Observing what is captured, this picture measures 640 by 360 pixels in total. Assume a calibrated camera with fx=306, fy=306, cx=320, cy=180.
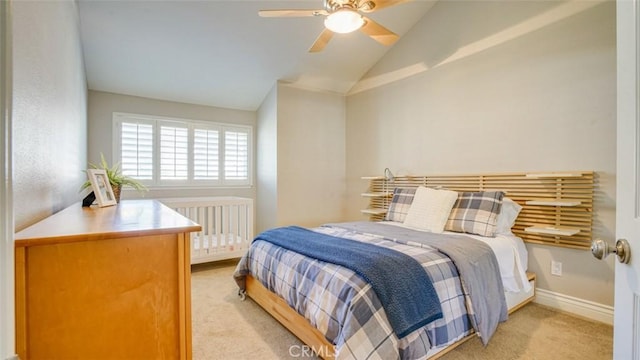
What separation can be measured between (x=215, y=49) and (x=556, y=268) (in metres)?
4.14

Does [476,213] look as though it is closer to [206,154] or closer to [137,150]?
[206,154]

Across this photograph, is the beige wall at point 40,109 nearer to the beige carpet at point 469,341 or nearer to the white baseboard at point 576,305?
the beige carpet at point 469,341

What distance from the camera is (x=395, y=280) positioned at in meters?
1.74

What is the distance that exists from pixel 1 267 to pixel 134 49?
11.5 ft

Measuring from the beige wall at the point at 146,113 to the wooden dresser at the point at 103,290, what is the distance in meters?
3.20

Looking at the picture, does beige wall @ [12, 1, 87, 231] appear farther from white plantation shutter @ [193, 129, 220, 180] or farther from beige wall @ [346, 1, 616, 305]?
beige wall @ [346, 1, 616, 305]

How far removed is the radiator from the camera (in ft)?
12.0


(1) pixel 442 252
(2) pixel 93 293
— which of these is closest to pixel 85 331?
(2) pixel 93 293

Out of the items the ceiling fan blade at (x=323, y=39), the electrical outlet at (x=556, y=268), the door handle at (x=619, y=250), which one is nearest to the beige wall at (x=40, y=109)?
the ceiling fan blade at (x=323, y=39)

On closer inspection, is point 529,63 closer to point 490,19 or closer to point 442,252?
point 490,19

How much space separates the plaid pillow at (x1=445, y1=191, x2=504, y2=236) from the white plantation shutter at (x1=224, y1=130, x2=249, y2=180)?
10.5 feet

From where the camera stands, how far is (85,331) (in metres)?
1.03

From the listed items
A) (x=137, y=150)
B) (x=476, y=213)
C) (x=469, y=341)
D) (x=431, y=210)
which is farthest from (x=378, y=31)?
(x=137, y=150)

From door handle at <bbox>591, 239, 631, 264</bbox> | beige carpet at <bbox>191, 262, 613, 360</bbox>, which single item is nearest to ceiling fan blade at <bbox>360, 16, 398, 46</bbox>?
door handle at <bbox>591, 239, 631, 264</bbox>
